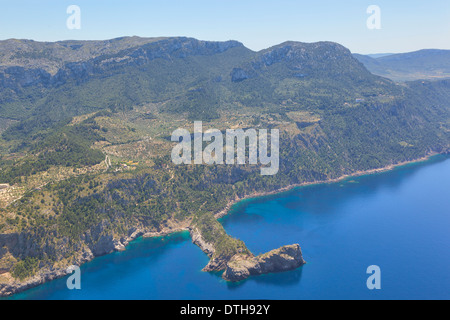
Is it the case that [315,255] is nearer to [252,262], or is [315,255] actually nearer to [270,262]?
[270,262]

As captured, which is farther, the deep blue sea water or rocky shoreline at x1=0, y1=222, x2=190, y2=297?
rocky shoreline at x1=0, y1=222, x2=190, y2=297

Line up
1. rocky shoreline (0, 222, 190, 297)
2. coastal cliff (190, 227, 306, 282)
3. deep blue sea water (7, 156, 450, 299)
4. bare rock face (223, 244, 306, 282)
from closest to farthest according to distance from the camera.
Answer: deep blue sea water (7, 156, 450, 299) → rocky shoreline (0, 222, 190, 297) → coastal cliff (190, 227, 306, 282) → bare rock face (223, 244, 306, 282)

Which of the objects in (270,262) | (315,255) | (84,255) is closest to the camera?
(270,262)

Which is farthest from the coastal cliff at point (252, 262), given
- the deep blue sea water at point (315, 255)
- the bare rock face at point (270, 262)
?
the deep blue sea water at point (315, 255)

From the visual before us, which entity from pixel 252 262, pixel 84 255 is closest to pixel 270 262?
pixel 252 262

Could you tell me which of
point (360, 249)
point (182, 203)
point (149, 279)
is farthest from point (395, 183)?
point (149, 279)

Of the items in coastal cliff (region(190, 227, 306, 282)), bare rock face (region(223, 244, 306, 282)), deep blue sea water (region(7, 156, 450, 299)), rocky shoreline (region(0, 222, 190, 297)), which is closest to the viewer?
deep blue sea water (region(7, 156, 450, 299))

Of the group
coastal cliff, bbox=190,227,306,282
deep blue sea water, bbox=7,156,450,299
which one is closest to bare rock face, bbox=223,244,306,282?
coastal cliff, bbox=190,227,306,282

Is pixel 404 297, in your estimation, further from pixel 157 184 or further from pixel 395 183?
pixel 395 183

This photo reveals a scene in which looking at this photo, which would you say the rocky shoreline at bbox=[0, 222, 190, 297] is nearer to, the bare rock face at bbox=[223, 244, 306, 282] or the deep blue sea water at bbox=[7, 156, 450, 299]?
the deep blue sea water at bbox=[7, 156, 450, 299]

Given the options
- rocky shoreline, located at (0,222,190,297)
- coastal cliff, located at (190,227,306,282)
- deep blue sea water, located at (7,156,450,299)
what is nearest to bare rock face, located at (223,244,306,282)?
coastal cliff, located at (190,227,306,282)
